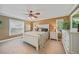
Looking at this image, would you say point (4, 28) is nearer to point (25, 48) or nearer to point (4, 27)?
point (4, 27)

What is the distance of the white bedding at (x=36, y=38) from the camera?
2.12m

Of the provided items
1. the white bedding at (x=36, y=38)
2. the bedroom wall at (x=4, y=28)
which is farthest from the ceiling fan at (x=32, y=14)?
the bedroom wall at (x=4, y=28)

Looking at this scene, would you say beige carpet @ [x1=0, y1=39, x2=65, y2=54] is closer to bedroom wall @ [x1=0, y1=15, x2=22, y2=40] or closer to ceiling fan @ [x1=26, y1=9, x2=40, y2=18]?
bedroom wall @ [x1=0, y1=15, x2=22, y2=40]

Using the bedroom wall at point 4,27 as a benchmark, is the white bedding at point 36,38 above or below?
below

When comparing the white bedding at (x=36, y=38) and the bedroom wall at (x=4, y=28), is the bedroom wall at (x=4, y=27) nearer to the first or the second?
the bedroom wall at (x=4, y=28)

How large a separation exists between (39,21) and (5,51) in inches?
36.9

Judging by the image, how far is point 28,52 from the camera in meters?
1.96

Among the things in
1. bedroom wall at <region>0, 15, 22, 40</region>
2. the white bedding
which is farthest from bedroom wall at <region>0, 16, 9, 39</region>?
the white bedding

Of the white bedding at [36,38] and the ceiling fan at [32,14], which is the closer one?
the ceiling fan at [32,14]

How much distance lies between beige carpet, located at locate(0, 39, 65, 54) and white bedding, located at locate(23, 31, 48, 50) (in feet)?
0.32

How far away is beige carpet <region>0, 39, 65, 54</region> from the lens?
1963 millimetres

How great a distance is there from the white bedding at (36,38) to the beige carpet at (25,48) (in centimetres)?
10

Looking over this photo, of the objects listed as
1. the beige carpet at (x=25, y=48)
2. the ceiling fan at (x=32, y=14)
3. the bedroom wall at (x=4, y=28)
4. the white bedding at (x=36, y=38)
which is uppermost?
the ceiling fan at (x=32, y=14)

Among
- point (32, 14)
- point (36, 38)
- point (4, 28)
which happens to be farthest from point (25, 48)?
point (32, 14)
